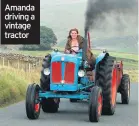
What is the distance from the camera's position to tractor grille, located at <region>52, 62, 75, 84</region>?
16719mm

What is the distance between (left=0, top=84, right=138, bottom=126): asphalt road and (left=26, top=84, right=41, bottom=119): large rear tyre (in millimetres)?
160

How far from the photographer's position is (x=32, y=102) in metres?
16.1

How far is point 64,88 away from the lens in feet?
54.5

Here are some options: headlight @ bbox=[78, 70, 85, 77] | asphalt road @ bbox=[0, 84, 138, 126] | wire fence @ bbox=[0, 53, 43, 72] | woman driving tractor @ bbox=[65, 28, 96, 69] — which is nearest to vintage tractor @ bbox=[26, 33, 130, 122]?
headlight @ bbox=[78, 70, 85, 77]

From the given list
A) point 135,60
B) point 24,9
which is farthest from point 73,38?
point 135,60

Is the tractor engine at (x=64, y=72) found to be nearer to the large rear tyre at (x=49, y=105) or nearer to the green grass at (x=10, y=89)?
the large rear tyre at (x=49, y=105)

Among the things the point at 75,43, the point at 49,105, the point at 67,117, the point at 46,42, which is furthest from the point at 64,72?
the point at 46,42

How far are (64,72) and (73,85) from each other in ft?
1.23

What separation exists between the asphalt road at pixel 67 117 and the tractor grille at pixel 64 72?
2.83ft

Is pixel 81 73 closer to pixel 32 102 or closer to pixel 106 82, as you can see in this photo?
pixel 106 82

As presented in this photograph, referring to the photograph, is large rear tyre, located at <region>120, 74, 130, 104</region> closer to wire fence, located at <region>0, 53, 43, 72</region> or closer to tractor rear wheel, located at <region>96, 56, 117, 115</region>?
tractor rear wheel, located at <region>96, 56, 117, 115</region>

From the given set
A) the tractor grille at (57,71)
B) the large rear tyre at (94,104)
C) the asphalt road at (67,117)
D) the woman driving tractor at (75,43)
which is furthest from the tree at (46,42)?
the large rear tyre at (94,104)

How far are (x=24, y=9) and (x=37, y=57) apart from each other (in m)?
20.7

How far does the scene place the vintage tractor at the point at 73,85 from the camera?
16078 millimetres
